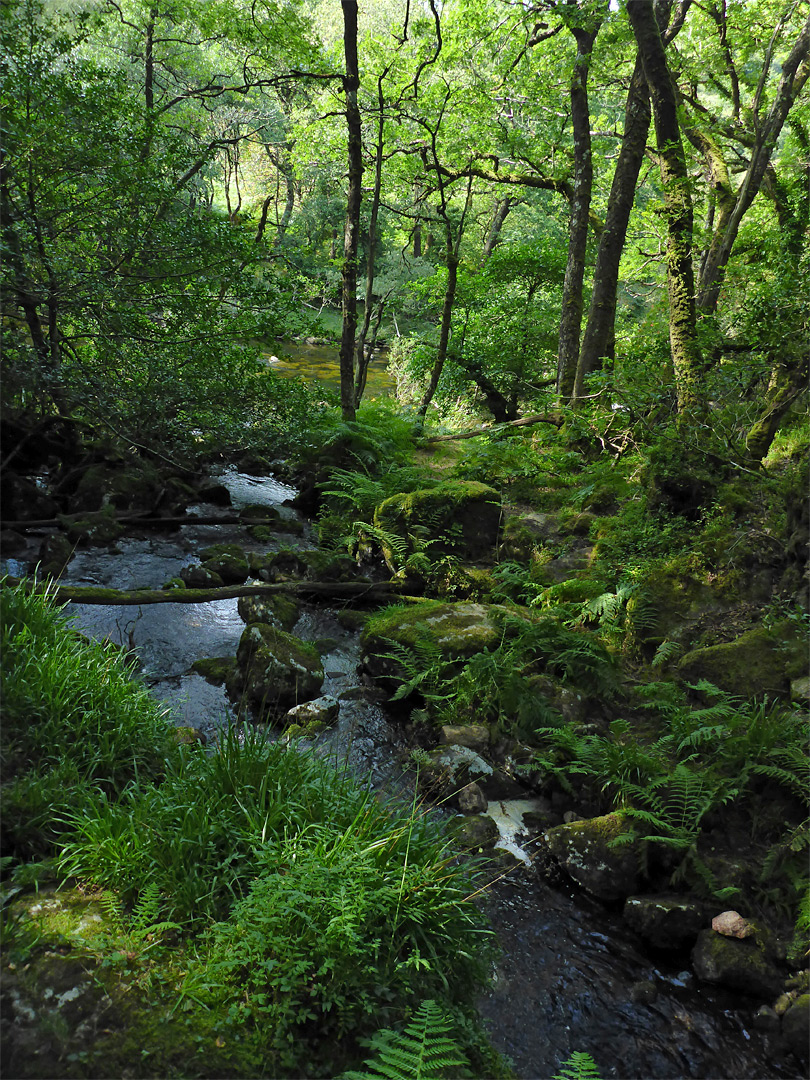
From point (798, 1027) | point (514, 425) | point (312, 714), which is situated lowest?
point (798, 1027)

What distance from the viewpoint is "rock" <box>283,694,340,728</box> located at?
5.71m

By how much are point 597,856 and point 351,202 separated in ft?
40.4

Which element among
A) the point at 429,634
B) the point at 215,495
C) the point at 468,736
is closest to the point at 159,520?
the point at 215,495

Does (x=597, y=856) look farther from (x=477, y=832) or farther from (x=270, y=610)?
(x=270, y=610)

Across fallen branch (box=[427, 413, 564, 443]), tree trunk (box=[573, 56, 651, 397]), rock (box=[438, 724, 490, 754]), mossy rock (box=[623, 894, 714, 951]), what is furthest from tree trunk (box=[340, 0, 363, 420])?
mossy rock (box=[623, 894, 714, 951])

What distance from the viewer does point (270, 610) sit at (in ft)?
24.2

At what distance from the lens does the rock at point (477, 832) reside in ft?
14.3

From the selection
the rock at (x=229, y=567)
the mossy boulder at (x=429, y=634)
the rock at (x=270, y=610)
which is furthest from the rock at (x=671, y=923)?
the rock at (x=229, y=567)

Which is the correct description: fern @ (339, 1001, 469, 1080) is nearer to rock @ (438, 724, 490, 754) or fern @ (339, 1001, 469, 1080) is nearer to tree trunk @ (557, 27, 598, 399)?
rock @ (438, 724, 490, 754)

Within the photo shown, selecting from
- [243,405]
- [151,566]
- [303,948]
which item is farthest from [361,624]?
[303,948]

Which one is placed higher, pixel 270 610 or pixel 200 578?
pixel 200 578

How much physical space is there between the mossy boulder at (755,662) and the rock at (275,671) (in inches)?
143

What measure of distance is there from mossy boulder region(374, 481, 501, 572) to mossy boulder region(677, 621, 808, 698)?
398cm

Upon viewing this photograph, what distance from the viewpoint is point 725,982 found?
→ 11.8ft
